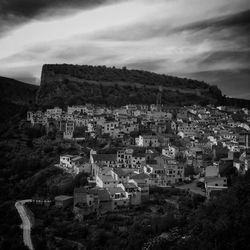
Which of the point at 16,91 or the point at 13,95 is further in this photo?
the point at 16,91

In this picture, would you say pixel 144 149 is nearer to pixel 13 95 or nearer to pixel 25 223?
pixel 25 223

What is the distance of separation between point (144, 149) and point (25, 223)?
10116 millimetres

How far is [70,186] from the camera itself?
2434 centimetres

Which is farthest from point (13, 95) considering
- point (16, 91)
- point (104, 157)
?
point (104, 157)

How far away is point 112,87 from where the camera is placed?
53.3 metres

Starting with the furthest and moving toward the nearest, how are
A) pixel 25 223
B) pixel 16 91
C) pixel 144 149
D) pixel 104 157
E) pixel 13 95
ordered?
pixel 16 91
pixel 13 95
pixel 144 149
pixel 104 157
pixel 25 223

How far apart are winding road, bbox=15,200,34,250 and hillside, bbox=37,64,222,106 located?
21.9 metres

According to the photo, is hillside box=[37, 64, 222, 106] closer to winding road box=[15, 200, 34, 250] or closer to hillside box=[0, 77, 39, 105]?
hillside box=[0, 77, 39, 105]

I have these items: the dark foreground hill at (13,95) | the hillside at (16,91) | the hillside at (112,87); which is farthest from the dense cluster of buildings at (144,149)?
the hillside at (16,91)

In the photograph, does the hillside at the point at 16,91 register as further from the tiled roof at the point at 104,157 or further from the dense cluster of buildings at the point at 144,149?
the tiled roof at the point at 104,157

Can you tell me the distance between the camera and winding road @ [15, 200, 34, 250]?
63.2 feet

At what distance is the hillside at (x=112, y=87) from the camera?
48750mm

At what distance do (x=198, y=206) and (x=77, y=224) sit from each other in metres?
5.57

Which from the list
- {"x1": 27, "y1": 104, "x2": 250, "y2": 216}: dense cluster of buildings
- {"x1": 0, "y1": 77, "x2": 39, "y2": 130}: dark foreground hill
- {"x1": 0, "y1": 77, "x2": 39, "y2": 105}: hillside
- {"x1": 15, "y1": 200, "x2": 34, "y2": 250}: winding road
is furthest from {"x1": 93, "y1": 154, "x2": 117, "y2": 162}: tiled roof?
{"x1": 0, "y1": 77, "x2": 39, "y2": 105}: hillside
